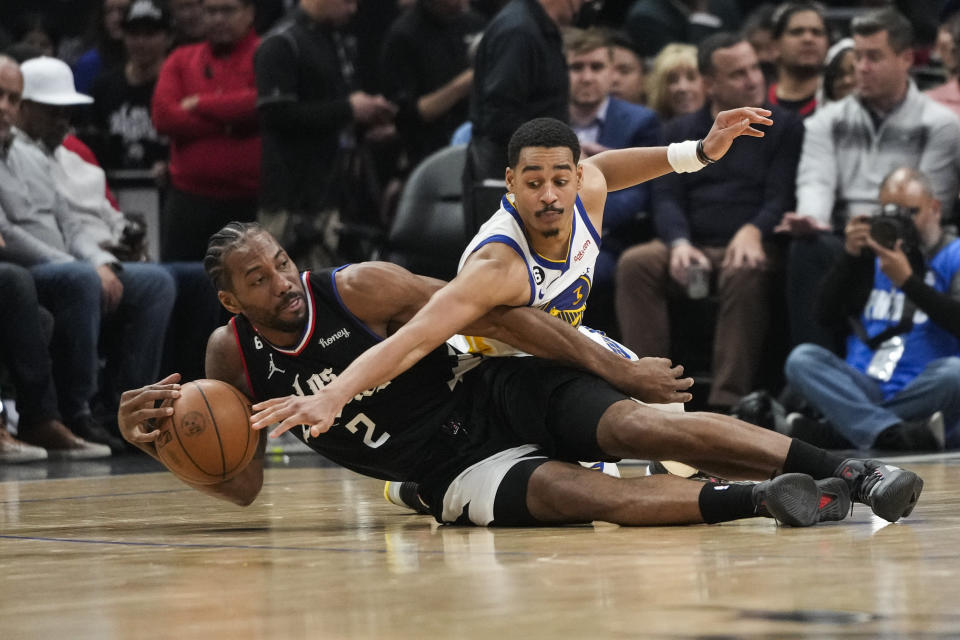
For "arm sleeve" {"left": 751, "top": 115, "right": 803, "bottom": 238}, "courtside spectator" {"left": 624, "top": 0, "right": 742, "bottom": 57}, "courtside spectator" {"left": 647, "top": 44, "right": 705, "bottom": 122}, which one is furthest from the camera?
"courtside spectator" {"left": 624, "top": 0, "right": 742, "bottom": 57}

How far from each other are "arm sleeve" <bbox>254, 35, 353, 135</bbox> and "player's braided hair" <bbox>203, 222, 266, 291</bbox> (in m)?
3.59

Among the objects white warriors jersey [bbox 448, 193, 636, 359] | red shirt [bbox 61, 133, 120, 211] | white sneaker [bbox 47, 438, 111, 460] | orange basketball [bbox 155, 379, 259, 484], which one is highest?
white warriors jersey [bbox 448, 193, 636, 359]

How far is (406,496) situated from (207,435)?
2.49ft

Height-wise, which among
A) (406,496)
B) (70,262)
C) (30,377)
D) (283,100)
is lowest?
(30,377)

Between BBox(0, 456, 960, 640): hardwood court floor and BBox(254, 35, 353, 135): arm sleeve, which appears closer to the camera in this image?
BBox(0, 456, 960, 640): hardwood court floor

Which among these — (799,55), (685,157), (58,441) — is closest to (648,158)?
(685,157)

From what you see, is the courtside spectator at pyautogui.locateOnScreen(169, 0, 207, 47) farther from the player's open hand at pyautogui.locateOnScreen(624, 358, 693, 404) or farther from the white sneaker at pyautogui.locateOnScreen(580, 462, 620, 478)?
the player's open hand at pyautogui.locateOnScreen(624, 358, 693, 404)

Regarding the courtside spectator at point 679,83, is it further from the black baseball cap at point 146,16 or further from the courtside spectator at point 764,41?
the black baseball cap at point 146,16

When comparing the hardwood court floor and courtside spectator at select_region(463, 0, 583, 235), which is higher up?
courtside spectator at select_region(463, 0, 583, 235)

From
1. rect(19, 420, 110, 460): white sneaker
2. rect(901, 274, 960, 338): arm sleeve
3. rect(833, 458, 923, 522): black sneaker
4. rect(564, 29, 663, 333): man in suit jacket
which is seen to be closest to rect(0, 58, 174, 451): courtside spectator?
rect(19, 420, 110, 460): white sneaker

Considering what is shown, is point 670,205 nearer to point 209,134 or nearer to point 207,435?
point 209,134

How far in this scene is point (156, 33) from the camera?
862 cm

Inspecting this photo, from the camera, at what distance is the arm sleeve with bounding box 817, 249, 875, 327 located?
685cm

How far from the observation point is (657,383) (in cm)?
394
